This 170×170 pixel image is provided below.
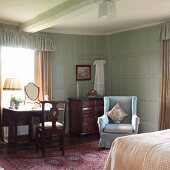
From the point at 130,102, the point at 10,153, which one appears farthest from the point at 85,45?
the point at 10,153

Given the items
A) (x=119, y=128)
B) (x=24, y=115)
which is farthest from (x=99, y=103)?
(x=24, y=115)

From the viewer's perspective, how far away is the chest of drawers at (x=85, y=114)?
19.8 ft

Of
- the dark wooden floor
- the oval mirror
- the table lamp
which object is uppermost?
the table lamp

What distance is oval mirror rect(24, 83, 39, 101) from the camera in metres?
5.74

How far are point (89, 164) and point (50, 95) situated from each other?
2358mm

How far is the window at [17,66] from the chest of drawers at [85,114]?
1148 mm

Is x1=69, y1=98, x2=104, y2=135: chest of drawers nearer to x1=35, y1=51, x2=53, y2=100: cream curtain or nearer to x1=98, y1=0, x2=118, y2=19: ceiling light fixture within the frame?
x1=35, y1=51, x2=53, y2=100: cream curtain

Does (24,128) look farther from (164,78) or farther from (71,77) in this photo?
(164,78)

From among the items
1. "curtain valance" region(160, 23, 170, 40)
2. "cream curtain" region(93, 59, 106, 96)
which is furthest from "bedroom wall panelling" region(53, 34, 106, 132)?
"curtain valance" region(160, 23, 170, 40)

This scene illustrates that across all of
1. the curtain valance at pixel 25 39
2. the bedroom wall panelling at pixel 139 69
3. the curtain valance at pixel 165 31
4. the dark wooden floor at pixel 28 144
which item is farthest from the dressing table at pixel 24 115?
the curtain valance at pixel 165 31

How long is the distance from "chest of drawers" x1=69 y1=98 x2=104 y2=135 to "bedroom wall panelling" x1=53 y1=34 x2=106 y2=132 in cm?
35

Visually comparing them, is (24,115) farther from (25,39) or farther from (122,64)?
(122,64)

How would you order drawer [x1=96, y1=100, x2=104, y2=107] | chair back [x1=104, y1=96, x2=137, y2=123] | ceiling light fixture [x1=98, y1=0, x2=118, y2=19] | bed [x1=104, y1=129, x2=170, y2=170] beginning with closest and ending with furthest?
bed [x1=104, y1=129, x2=170, y2=170] < ceiling light fixture [x1=98, y1=0, x2=118, y2=19] < chair back [x1=104, y1=96, x2=137, y2=123] < drawer [x1=96, y1=100, x2=104, y2=107]

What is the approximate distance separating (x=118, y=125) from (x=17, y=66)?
8.11 feet
